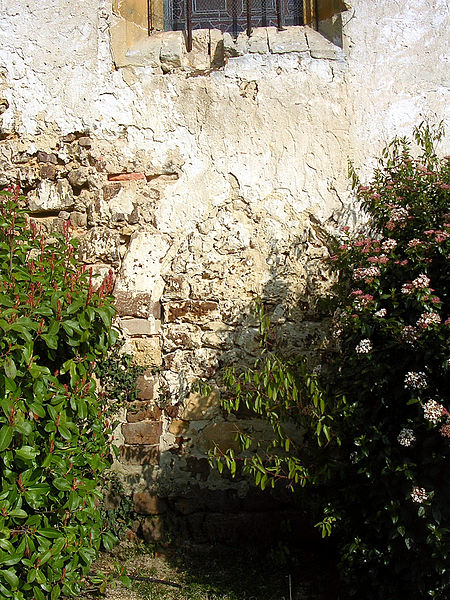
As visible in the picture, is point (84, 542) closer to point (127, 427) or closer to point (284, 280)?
point (127, 427)

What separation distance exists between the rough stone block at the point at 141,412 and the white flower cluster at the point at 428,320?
5.72 feet

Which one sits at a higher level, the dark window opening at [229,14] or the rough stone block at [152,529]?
the dark window opening at [229,14]

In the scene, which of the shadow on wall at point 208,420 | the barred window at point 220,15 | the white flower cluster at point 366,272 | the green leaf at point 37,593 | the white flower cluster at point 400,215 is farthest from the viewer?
the barred window at point 220,15

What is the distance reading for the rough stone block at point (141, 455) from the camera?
349cm

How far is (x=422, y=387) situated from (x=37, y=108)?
280 centimetres

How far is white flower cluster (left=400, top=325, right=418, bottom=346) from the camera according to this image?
94.0 inches

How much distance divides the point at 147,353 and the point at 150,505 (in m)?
0.87

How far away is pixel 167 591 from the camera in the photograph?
3000mm

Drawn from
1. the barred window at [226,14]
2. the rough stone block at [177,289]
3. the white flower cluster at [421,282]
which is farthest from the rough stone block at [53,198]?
the white flower cluster at [421,282]

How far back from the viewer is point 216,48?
150 inches

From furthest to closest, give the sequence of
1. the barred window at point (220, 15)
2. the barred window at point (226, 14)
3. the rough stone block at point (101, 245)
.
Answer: the barred window at point (226, 14) < the barred window at point (220, 15) < the rough stone block at point (101, 245)

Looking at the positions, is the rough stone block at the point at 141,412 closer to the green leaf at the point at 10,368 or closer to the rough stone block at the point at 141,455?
the rough stone block at the point at 141,455

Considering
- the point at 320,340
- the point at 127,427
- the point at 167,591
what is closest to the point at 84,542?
the point at 167,591

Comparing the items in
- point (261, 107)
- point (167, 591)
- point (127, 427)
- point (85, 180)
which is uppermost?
point (261, 107)
